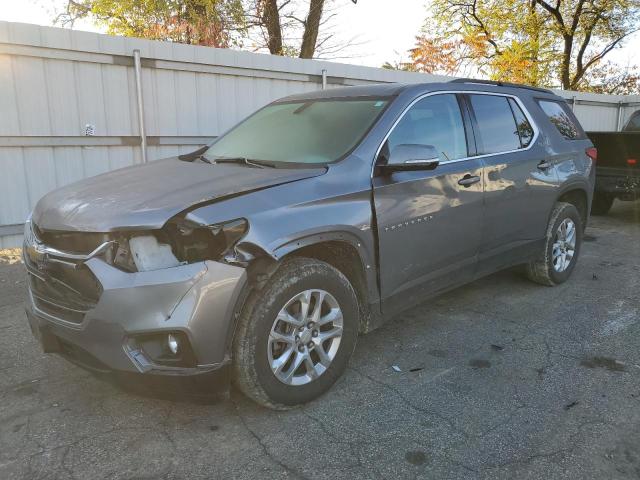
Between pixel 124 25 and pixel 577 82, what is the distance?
21.5 m

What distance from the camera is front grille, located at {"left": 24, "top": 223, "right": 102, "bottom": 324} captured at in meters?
2.51

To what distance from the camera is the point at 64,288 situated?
8.66 ft

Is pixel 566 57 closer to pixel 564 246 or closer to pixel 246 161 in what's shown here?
pixel 564 246

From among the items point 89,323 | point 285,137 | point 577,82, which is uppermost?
point 577,82

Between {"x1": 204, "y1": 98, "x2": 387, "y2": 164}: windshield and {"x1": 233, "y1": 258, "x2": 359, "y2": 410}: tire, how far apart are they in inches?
31.8

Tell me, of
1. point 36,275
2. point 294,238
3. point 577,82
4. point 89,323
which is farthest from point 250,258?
point 577,82

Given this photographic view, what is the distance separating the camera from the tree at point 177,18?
52.9 feet

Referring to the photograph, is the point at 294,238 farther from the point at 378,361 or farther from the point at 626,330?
the point at 626,330

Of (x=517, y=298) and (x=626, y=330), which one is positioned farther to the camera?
(x=517, y=298)

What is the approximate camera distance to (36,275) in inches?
111

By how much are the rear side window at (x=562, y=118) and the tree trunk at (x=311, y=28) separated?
12.5 metres

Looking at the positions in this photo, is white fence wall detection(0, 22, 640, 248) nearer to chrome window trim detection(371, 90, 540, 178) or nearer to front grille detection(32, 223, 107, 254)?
front grille detection(32, 223, 107, 254)

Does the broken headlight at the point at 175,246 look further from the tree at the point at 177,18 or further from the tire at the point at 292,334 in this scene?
the tree at the point at 177,18

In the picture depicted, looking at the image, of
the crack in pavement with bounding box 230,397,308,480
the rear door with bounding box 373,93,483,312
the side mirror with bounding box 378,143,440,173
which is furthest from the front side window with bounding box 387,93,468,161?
the crack in pavement with bounding box 230,397,308,480
